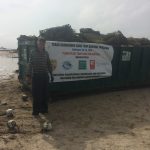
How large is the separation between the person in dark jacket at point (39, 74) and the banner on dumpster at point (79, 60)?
1.17 metres

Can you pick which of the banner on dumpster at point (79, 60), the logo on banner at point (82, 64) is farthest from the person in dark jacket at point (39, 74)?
the logo on banner at point (82, 64)

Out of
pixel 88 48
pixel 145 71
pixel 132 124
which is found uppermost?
pixel 88 48

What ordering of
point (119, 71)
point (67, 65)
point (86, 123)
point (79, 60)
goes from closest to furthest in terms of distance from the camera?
point (86, 123) → point (67, 65) → point (79, 60) → point (119, 71)

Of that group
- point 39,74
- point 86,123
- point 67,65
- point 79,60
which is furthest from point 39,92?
point 79,60

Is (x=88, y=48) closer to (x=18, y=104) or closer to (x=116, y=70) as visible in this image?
(x=116, y=70)

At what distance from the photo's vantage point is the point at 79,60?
9430 millimetres

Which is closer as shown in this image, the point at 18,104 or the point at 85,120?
the point at 85,120

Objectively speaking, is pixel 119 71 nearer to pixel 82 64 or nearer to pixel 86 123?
pixel 82 64

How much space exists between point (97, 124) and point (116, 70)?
350cm

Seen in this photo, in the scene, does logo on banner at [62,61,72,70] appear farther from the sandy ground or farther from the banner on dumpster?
the sandy ground

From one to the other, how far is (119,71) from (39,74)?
371cm

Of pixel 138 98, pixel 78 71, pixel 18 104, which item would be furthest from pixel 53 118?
pixel 138 98

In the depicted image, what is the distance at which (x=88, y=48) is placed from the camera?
9.55m

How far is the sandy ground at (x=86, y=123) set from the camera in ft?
19.5
